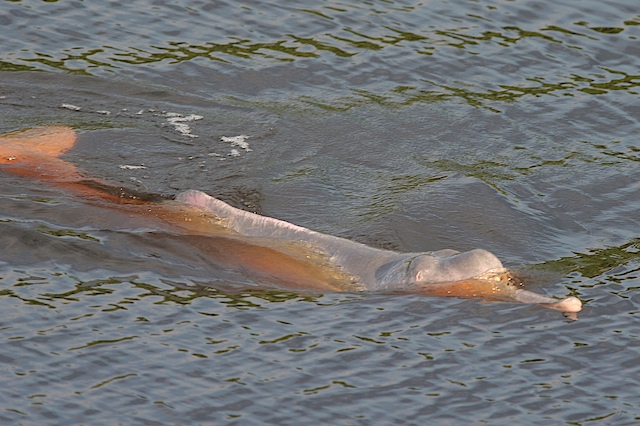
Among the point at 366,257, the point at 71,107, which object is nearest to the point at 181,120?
the point at 71,107

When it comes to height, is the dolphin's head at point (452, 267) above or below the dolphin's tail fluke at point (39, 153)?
above

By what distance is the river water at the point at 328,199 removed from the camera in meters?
6.91

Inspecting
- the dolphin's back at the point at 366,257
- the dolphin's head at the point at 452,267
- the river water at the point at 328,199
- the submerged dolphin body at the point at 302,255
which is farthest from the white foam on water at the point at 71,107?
the dolphin's head at the point at 452,267

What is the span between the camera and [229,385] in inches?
270

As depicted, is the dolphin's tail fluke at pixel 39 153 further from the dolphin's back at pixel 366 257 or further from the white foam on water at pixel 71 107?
the dolphin's back at pixel 366 257

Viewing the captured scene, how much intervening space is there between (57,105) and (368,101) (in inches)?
136

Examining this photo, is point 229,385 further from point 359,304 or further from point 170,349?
point 359,304

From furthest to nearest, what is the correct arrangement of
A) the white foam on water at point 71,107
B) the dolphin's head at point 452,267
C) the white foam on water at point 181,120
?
the white foam on water at point 71,107 < the white foam on water at point 181,120 < the dolphin's head at point 452,267

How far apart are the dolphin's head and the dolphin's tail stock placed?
8.94ft

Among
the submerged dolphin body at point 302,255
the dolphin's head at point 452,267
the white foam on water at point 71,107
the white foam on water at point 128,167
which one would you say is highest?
the dolphin's head at point 452,267

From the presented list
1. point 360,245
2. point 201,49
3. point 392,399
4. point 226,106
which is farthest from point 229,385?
point 201,49

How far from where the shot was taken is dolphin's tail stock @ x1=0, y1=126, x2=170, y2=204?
967cm

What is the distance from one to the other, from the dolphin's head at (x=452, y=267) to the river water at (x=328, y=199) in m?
0.21

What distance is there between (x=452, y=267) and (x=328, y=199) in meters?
2.16
